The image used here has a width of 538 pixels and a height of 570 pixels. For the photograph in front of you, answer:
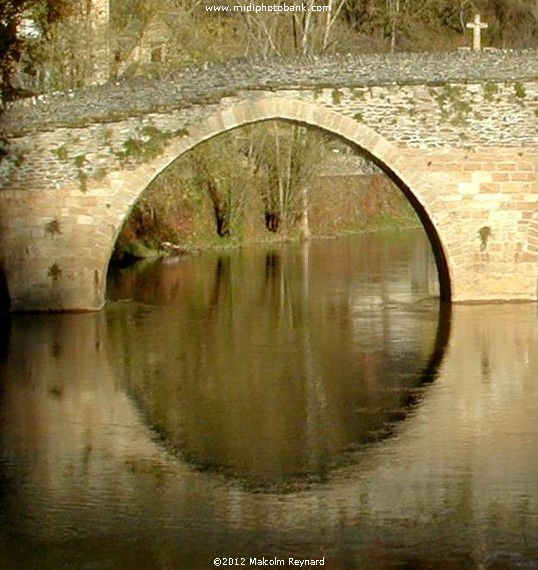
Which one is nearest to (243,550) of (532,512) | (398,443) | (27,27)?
(532,512)

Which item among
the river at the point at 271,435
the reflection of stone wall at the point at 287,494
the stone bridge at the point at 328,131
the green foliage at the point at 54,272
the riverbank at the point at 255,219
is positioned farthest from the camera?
the riverbank at the point at 255,219

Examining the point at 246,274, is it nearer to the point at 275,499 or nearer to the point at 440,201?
the point at 440,201

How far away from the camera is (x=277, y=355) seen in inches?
695

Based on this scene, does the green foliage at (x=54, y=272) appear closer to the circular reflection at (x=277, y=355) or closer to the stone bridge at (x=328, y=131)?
the stone bridge at (x=328, y=131)

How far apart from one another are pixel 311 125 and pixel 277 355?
4.29 meters

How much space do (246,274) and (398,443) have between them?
15271 mm

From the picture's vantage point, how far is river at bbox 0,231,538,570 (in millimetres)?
9789

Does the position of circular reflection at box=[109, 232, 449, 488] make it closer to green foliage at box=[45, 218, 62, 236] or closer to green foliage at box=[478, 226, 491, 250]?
green foliage at box=[478, 226, 491, 250]

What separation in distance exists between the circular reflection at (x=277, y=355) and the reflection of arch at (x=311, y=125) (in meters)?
1.53

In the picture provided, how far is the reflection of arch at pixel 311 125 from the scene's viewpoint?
20.6 metres

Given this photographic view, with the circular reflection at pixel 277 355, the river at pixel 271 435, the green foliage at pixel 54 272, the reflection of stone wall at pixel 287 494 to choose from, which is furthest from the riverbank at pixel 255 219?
the reflection of stone wall at pixel 287 494

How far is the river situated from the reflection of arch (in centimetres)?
152

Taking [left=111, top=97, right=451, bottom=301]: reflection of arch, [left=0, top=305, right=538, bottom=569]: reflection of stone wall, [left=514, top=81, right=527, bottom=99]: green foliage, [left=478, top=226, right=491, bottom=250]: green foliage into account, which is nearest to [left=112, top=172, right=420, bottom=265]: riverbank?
[left=111, top=97, right=451, bottom=301]: reflection of arch

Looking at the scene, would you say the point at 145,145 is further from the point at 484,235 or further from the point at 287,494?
the point at 287,494
